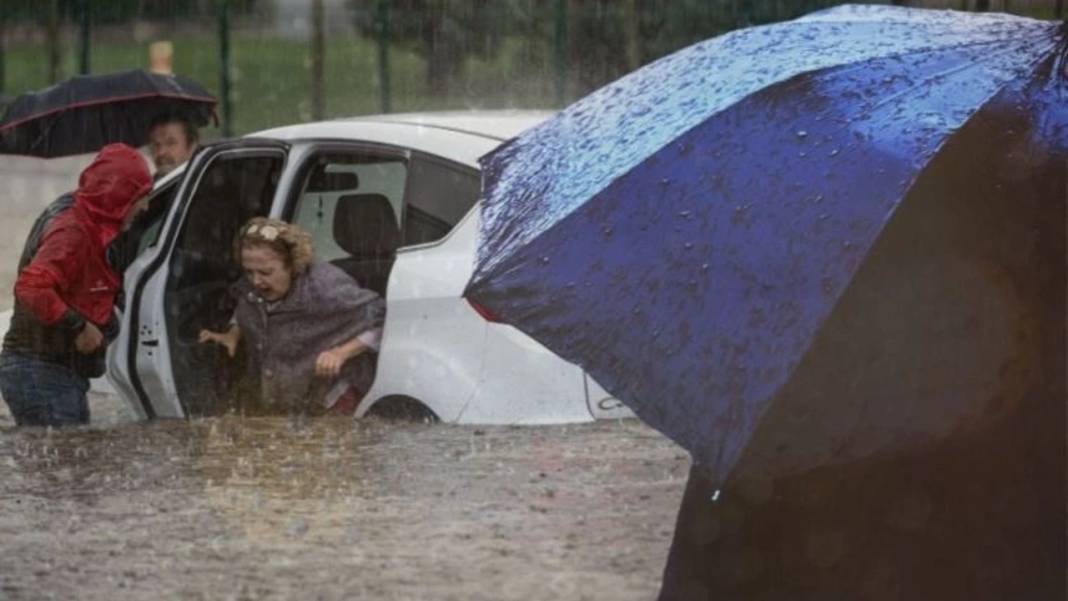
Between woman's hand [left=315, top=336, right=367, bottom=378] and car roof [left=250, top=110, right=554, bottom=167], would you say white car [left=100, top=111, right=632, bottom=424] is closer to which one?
car roof [left=250, top=110, right=554, bottom=167]

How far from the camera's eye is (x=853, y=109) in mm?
4117

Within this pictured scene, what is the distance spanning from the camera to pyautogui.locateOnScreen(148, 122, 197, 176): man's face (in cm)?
1043

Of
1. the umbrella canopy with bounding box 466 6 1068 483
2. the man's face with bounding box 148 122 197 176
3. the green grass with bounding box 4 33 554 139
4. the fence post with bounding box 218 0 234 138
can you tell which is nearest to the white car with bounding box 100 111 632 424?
the man's face with bounding box 148 122 197 176

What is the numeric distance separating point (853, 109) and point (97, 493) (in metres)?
4.53

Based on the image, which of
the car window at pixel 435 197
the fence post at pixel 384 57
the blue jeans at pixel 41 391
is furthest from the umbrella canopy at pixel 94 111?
the fence post at pixel 384 57

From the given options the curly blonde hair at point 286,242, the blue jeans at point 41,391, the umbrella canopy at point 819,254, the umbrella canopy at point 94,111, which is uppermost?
the umbrella canopy at point 819,254

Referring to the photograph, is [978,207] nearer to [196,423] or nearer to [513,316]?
[513,316]

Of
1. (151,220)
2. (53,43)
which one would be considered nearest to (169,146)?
(151,220)

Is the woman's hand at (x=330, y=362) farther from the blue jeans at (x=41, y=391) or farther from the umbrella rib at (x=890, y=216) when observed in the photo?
the umbrella rib at (x=890, y=216)

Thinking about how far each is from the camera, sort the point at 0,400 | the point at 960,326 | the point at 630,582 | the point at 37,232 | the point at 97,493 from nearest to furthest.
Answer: the point at 960,326
the point at 630,582
the point at 97,493
the point at 37,232
the point at 0,400

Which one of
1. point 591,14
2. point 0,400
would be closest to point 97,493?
point 0,400

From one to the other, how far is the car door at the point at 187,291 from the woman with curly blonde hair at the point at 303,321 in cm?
55

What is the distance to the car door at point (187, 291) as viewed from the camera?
31.0ft

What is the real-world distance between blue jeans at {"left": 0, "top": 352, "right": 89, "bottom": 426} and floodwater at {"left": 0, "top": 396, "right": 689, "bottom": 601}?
8 cm
